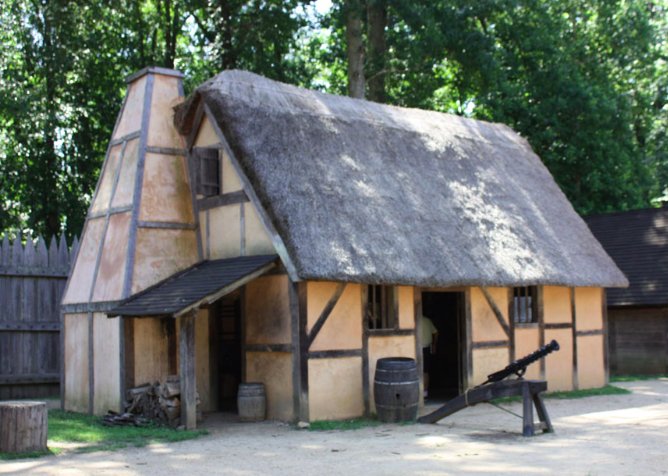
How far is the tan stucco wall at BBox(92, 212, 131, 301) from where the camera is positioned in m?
14.1

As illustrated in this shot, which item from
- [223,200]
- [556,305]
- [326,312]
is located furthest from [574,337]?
[223,200]

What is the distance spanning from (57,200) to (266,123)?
1224cm

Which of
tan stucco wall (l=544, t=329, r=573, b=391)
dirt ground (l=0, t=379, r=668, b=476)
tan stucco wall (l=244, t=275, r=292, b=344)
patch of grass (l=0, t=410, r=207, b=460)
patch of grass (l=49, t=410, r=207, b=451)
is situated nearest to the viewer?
dirt ground (l=0, t=379, r=668, b=476)

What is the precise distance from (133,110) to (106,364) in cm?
448

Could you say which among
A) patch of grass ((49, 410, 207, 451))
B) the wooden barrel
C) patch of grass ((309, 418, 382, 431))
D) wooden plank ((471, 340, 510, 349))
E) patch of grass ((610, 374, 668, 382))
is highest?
wooden plank ((471, 340, 510, 349))

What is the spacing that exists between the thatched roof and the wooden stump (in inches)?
161

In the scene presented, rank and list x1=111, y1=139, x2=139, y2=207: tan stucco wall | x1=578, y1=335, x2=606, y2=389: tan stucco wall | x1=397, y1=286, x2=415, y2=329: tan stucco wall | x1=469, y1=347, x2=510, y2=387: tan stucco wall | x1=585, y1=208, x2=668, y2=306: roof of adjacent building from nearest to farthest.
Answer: x1=397, y1=286, x2=415, y2=329: tan stucco wall → x1=111, y1=139, x2=139, y2=207: tan stucco wall → x1=469, y1=347, x2=510, y2=387: tan stucco wall → x1=578, y1=335, x2=606, y2=389: tan stucco wall → x1=585, y1=208, x2=668, y2=306: roof of adjacent building

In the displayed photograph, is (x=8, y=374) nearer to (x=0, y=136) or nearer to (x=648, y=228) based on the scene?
→ (x=0, y=136)

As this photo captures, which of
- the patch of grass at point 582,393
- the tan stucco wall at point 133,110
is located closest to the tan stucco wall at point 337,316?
the patch of grass at point 582,393

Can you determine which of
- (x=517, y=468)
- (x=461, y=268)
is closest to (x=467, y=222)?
(x=461, y=268)

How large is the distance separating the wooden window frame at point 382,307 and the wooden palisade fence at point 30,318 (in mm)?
5784

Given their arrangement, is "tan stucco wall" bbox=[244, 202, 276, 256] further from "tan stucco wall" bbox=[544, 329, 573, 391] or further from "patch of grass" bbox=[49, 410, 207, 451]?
"tan stucco wall" bbox=[544, 329, 573, 391]

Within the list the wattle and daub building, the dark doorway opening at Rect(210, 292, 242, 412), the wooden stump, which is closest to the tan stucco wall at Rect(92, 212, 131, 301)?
the wattle and daub building

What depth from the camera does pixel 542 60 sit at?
28625 millimetres
